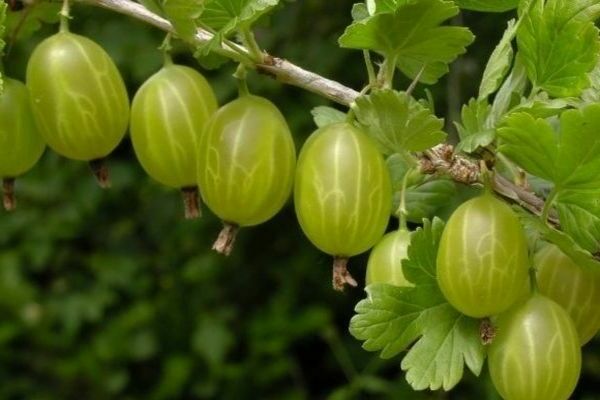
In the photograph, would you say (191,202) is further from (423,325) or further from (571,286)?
(571,286)

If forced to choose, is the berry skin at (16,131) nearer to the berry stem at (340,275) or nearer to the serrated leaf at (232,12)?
the serrated leaf at (232,12)

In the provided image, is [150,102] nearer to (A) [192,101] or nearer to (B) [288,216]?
(A) [192,101]

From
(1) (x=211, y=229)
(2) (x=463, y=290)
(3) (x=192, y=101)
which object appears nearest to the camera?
(2) (x=463, y=290)

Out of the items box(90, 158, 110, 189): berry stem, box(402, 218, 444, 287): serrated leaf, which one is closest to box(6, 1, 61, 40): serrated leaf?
box(90, 158, 110, 189): berry stem

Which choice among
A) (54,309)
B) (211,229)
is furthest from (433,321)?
(54,309)

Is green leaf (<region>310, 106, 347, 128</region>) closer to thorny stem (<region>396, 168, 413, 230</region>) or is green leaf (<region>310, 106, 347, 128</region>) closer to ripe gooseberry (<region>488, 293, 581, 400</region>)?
thorny stem (<region>396, 168, 413, 230</region>)

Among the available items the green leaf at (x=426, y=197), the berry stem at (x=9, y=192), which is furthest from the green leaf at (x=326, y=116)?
the berry stem at (x=9, y=192)
